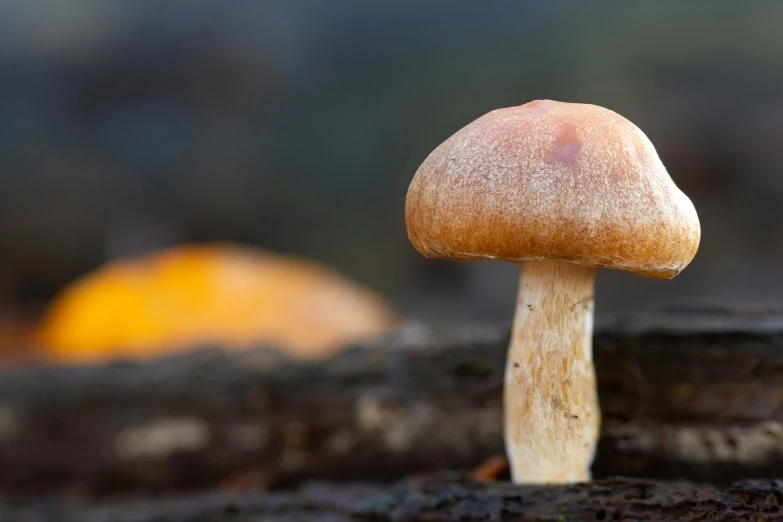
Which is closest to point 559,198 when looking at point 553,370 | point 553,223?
point 553,223

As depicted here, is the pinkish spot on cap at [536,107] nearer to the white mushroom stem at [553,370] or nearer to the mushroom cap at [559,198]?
the mushroom cap at [559,198]

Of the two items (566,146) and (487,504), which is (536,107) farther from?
(487,504)

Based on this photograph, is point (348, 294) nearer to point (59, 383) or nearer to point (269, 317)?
point (269, 317)

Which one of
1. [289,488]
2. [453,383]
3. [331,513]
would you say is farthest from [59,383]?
[453,383]

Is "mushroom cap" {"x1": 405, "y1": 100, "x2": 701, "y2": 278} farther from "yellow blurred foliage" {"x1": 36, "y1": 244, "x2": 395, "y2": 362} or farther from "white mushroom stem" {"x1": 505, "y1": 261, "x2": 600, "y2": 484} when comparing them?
"yellow blurred foliage" {"x1": 36, "y1": 244, "x2": 395, "y2": 362}

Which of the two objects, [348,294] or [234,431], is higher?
[348,294]

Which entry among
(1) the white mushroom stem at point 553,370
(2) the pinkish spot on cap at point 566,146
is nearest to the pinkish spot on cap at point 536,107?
(2) the pinkish spot on cap at point 566,146
